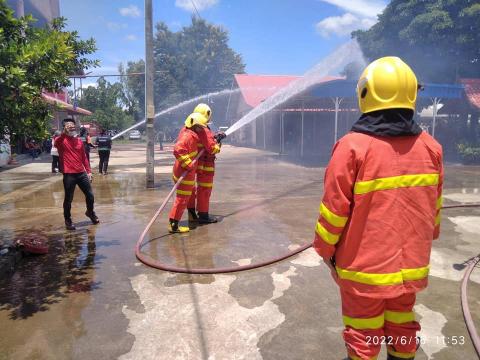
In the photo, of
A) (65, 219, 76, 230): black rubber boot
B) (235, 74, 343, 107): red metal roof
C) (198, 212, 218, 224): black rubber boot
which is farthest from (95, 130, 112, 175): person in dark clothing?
(235, 74, 343, 107): red metal roof

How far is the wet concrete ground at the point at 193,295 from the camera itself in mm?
2908

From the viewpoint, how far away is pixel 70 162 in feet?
19.7

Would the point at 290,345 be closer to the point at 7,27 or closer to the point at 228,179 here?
the point at 7,27

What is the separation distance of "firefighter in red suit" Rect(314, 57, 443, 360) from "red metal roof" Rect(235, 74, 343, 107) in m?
24.6

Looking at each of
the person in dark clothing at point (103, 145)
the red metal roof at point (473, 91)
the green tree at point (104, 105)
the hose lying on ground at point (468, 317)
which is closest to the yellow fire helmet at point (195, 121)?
the hose lying on ground at point (468, 317)

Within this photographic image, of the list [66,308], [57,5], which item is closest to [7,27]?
[66,308]

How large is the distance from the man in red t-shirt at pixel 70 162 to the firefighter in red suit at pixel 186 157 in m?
1.53

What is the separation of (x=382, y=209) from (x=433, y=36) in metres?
23.1

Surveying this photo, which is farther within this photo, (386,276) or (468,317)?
(468,317)

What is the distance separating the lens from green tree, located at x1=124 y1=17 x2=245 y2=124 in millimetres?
45469

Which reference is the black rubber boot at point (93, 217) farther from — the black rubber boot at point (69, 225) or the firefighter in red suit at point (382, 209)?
the firefighter in red suit at point (382, 209)

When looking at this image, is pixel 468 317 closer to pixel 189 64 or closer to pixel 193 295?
pixel 193 295

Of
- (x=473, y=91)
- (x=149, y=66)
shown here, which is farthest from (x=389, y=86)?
(x=473, y=91)

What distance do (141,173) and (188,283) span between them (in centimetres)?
1007
